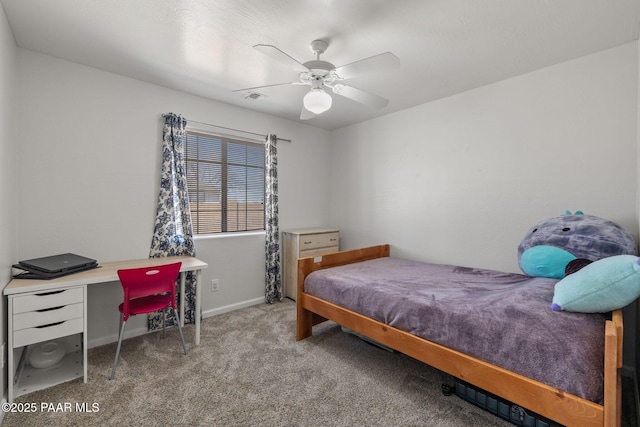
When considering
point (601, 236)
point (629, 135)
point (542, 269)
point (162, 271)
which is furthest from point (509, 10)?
point (162, 271)

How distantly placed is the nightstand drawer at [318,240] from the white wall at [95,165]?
101 cm

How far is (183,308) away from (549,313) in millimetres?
2925

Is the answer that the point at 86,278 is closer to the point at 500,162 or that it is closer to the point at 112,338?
the point at 112,338

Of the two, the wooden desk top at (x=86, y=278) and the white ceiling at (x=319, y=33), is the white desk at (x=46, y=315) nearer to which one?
the wooden desk top at (x=86, y=278)

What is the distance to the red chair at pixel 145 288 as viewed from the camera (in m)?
2.11

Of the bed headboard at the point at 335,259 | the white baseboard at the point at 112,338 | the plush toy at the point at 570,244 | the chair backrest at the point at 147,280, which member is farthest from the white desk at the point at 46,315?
the plush toy at the point at 570,244

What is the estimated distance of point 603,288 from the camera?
1.31 m

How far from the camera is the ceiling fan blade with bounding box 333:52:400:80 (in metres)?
1.74

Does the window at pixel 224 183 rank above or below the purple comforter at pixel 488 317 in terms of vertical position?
above

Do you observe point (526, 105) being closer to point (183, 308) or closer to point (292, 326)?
point (292, 326)

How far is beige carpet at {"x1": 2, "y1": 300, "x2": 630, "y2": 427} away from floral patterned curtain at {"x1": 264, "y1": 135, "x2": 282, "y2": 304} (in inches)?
40.1

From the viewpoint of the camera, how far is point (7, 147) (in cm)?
193

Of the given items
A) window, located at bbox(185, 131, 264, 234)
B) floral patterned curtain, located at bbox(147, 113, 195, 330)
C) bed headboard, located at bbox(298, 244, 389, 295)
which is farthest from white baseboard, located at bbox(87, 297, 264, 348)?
bed headboard, located at bbox(298, 244, 389, 295)

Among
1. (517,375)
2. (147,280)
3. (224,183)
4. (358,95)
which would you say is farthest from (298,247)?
(517,375)
